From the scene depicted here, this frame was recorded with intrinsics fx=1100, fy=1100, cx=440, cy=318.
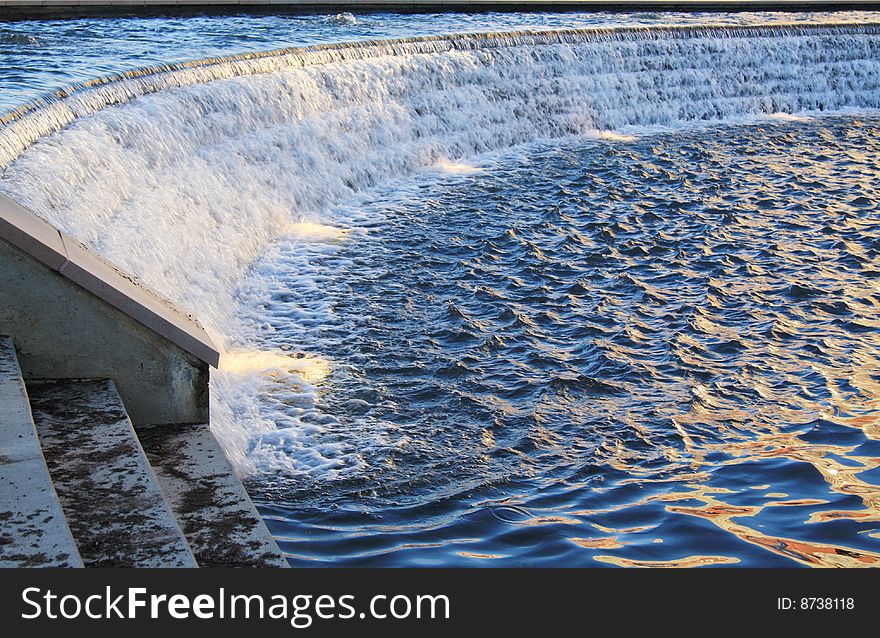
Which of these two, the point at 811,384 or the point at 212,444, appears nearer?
the point at 212,444

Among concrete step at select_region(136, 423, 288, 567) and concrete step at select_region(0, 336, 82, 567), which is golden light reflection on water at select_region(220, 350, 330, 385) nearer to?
concrete step at select_region(136, 423, 288, 567)

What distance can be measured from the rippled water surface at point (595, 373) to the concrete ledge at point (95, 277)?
3.99ft

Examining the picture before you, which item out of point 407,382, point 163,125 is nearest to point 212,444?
point 407,382

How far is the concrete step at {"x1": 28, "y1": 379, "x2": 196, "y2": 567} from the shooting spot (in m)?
5.30

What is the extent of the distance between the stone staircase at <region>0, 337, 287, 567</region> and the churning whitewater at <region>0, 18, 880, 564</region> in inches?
29.3

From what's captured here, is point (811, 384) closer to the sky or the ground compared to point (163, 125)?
closer to the ground

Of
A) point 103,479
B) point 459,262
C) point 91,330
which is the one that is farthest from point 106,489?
point 459,262

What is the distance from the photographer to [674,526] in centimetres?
688

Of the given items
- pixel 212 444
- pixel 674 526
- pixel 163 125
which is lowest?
pixel 674 526

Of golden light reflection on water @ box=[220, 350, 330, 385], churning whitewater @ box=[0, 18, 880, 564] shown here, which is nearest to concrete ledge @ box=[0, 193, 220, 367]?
churning whitewater @ box=[0, 18, 880, 564]

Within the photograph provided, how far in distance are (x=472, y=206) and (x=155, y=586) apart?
1107cm

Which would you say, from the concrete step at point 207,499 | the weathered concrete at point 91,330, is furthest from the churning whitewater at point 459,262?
the weathered concrete at point 91,330

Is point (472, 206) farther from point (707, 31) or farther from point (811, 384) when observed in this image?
point (707, 31)

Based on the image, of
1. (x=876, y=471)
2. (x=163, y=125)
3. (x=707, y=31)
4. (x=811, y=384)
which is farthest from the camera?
(x=707, y=31)
